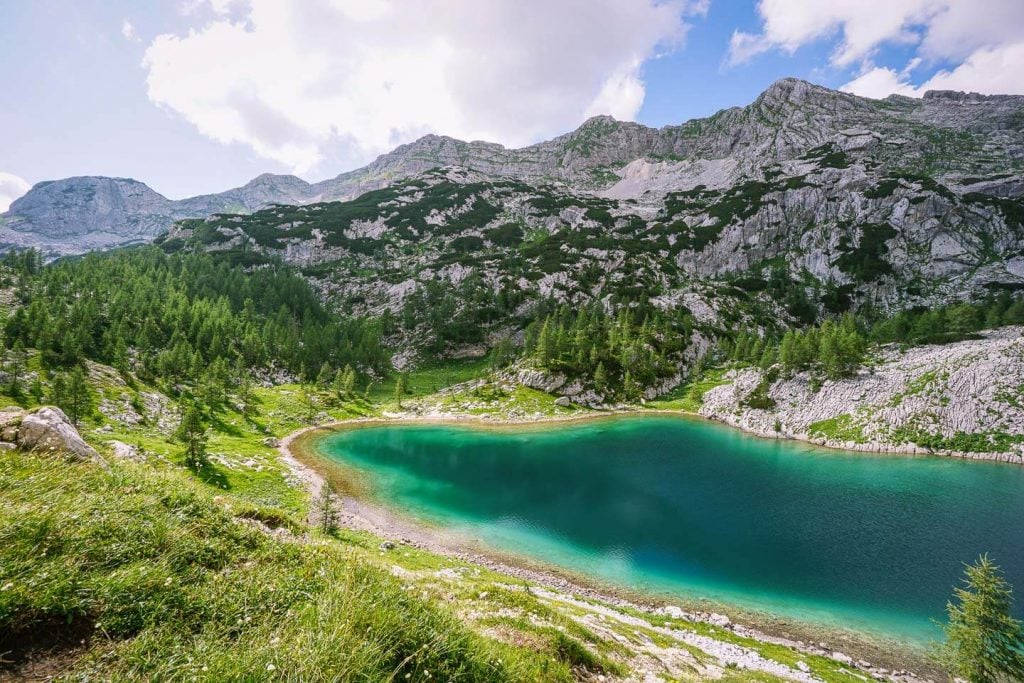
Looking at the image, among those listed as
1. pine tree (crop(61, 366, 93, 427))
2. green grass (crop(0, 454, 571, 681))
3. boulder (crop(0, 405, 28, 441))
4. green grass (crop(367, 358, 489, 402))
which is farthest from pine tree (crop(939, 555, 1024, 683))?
green grass (crop(367, 358, 489, 402))

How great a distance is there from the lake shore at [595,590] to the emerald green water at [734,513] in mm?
1244

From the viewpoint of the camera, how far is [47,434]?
41.0 feet

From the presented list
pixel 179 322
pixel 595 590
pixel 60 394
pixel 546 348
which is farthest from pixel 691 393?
pixel 179 322

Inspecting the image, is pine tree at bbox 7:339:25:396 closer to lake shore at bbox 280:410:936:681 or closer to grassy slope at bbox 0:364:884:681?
lake shore at bbox 280:410:936:681

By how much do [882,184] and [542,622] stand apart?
23887 centimetres

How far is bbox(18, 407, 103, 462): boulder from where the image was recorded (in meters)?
12.0

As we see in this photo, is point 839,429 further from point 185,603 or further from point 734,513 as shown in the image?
point 185,603

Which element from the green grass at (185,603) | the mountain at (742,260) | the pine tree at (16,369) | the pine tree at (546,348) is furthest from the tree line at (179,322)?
the green grass at (185,603)

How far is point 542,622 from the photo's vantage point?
1195 centimetres

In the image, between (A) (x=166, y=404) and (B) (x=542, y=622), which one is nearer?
(B) (x=542, y=622)

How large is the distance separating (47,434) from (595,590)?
30.8m

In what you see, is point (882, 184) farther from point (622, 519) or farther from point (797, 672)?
point (797, 672)

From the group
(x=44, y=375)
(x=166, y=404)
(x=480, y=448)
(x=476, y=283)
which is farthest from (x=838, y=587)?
(x=476, y=283)

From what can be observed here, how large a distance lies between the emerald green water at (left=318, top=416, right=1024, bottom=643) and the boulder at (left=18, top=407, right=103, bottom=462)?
2969 cm
